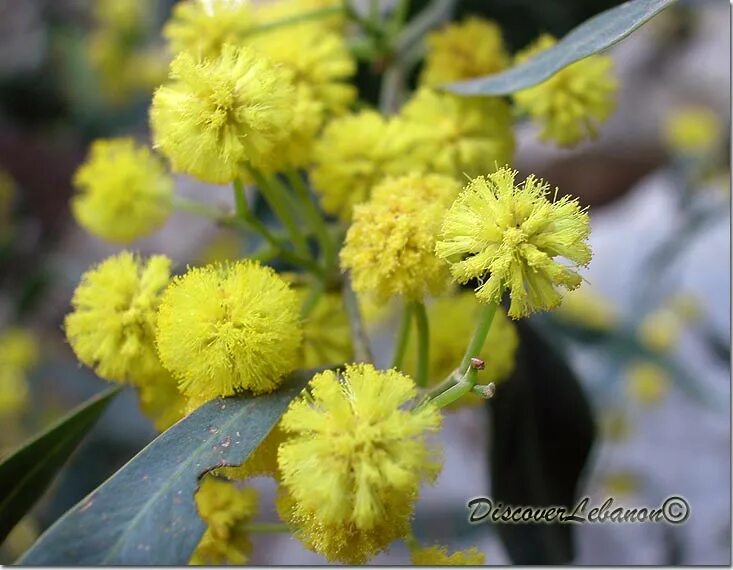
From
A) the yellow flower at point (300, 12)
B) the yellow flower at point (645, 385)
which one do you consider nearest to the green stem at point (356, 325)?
the yellow flower at point (300, 12)

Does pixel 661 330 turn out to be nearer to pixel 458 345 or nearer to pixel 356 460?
pixel 458 345

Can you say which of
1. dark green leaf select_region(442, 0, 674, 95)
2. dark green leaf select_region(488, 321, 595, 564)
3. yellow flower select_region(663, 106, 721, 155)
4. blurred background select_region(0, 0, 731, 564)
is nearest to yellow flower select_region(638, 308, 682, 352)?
blurred background select_region(0, 0, 731, 564)

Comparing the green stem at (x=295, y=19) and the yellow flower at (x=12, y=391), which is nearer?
the green stem at (x=295, y=19)

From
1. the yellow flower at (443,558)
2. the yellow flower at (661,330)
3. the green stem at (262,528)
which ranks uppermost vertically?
the green stem at (262,528)

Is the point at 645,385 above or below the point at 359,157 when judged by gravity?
below

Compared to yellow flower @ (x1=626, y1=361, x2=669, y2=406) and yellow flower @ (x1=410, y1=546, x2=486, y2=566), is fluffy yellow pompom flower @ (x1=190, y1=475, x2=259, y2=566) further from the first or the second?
yellow flower @ (x1=626, y1=361, x2=669, y2=406)

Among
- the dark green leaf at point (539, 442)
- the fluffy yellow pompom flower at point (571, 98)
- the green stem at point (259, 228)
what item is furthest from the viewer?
the dark green leaf at point (539, 442)

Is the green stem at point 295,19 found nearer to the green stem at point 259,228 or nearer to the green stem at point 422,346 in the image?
the green stem at point 259,228

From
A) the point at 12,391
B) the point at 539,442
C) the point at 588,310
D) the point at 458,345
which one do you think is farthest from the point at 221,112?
the point at 588,310
